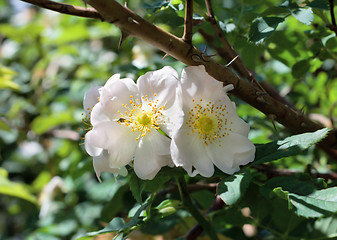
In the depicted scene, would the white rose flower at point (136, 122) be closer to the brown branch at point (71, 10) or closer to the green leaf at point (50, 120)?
the brown branch at point (71, 10)

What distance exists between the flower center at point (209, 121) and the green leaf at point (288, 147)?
0.08m

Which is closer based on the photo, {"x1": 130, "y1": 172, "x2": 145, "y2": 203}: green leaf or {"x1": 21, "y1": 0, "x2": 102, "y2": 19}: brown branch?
{"x1": 21, "y1": 0, "x2": 102, "y2": 19}: brown branch

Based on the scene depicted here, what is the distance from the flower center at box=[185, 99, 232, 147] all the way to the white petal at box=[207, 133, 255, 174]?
2 centimetres

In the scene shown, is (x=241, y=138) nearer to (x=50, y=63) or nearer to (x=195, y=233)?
(x=195, y=233)

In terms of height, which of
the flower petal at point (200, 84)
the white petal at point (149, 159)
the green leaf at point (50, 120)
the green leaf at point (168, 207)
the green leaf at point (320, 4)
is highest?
the green leaf at point (320, 4)

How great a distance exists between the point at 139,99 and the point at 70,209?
1.11m

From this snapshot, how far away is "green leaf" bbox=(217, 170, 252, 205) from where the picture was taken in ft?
2.15

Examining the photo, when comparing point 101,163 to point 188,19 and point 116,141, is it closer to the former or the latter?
point 116,141

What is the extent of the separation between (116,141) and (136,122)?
58mm

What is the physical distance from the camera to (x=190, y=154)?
0.72 m

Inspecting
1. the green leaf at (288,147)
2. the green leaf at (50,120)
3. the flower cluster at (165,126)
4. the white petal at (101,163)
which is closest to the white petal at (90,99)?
the flower cluster at (165,126)

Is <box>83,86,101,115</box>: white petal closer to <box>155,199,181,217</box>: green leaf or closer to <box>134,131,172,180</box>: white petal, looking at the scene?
<box>134,131,172,180</box>: white petal

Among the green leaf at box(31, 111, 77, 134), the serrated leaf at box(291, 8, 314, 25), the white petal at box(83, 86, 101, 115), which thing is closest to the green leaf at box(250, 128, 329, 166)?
the serrated leaf at box(291, 8, 314, 25)

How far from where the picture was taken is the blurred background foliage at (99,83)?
98 cm
